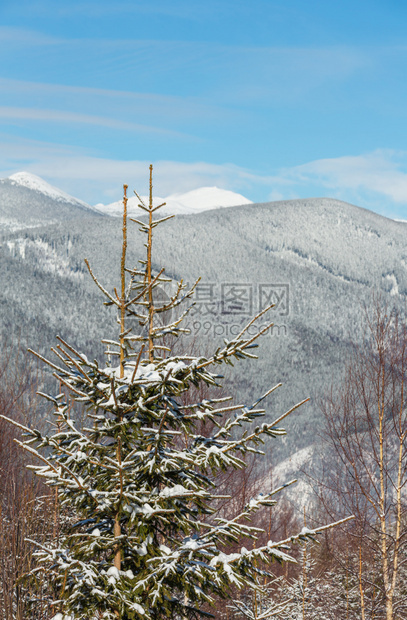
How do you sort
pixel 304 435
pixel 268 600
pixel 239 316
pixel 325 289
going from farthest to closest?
pixel 325 289, pixel 239 316, pixel 304 435, pixel 268 600

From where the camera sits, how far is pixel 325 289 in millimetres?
198500

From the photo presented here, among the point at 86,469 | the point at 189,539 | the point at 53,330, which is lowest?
the point at 53,330

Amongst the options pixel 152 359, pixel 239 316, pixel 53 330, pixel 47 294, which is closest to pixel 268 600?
pixel 152 359

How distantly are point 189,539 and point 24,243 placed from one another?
193 meters

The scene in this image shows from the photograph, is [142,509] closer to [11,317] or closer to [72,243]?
[11,317]

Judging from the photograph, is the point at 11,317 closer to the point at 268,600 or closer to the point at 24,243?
the point at 24,243

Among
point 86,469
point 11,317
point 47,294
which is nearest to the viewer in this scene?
point 86,469

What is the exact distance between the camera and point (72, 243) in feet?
633

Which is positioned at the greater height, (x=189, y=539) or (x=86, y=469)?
(x=86, y=469)

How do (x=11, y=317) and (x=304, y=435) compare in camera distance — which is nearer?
(x=304, y=435)

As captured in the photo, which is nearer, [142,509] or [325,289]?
[142,509]

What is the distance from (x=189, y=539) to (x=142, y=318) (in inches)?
86.3

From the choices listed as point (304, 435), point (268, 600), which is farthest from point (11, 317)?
point (268, 600)

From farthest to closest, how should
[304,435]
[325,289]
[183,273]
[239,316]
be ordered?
[325,289] → [183,273] → [239,316] → [304,435]
